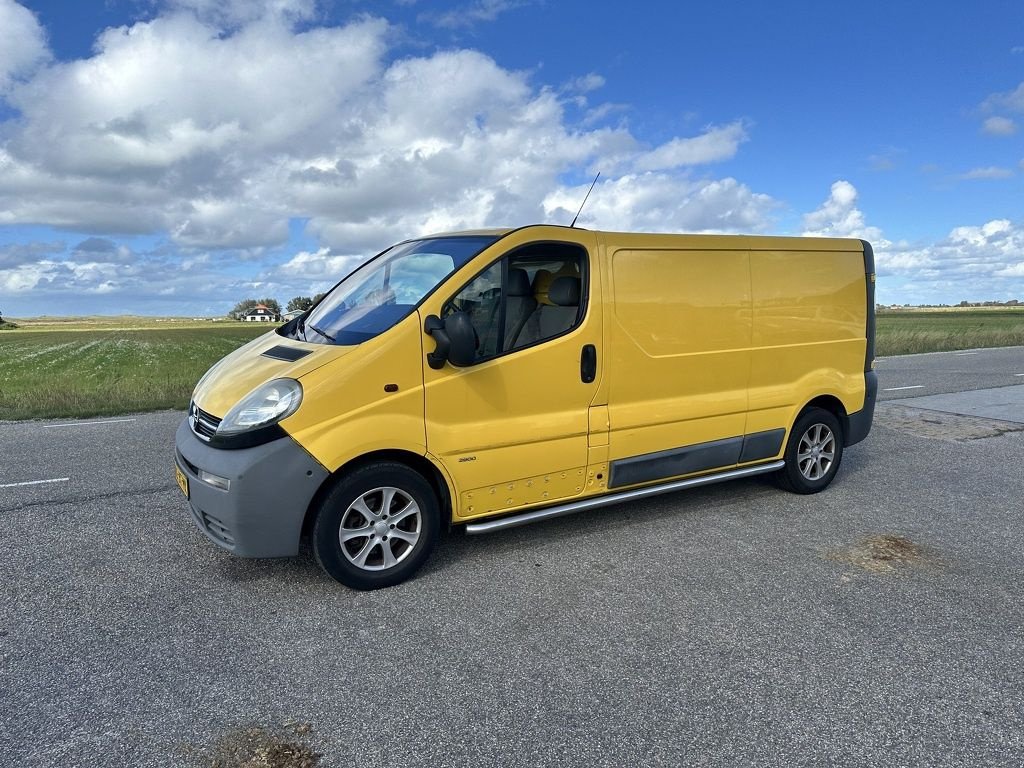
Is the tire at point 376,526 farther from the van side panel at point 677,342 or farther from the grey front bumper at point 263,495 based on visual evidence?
the van side panel at point 677,342

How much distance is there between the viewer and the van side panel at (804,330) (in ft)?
17.4

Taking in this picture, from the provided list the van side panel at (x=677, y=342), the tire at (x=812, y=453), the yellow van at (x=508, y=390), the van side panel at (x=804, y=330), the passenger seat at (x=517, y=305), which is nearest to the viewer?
the yellow van at (x=508, y=390)

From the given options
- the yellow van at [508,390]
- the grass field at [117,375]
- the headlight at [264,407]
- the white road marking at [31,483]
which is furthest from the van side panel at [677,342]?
the grass field at [117,375]

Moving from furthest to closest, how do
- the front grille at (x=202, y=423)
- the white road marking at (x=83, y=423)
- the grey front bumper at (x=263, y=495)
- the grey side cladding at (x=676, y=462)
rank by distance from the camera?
1. the white road marking at (x=83, y=423)
2. the grey side cladding at (x=676, y=462)
3. the front grille at (x=202, y=423)
4. the grey front bumper at (x=263, y=495)

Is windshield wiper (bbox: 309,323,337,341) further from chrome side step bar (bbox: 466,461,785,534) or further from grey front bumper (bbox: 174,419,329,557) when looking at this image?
chrome side step bar (bbox: 466,461,785,534)

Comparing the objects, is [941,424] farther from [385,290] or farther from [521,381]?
[385,290]

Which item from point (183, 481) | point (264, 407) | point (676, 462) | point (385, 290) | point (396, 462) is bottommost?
point (676, 462)

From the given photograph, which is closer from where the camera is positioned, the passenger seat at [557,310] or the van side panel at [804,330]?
the passenger seat at [557,310]

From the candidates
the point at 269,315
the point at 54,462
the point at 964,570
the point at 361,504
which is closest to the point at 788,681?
the point at 964,570

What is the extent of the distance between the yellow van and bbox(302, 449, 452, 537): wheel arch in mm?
12

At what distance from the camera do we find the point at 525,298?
438 cm

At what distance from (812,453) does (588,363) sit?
2.54m

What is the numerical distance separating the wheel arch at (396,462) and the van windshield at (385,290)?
67 centimetres

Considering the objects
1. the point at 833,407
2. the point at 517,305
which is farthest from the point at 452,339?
the point at 833,407
